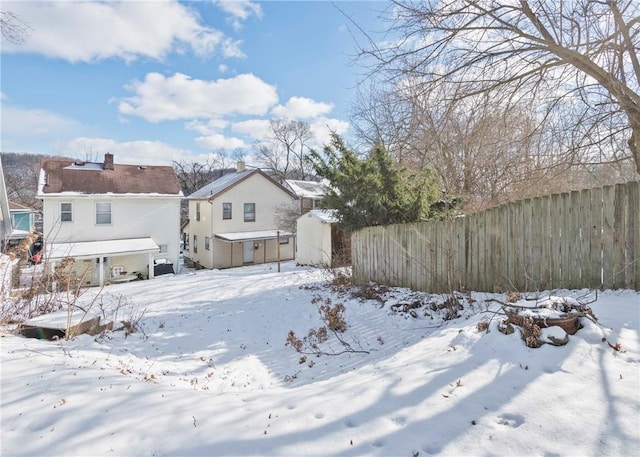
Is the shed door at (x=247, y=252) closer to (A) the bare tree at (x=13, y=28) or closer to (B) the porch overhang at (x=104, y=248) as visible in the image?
(B) the porch overhang at (x=104, y=248)

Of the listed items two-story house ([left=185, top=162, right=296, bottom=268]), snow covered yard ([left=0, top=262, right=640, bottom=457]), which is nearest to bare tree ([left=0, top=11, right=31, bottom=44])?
snow covered yard ([left=0, top=262, right=640, bottom=457])

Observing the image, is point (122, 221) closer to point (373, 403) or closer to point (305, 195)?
point (305, 195)

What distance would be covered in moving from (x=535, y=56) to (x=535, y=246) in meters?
3.14

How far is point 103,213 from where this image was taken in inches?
761

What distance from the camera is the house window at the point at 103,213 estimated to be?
62.8ft

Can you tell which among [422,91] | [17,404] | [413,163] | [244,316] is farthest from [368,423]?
[413,163]

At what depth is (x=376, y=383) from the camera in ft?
10.0

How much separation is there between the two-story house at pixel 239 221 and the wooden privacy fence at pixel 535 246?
55.5 ft

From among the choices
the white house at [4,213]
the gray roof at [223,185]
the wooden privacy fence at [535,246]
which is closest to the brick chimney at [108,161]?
the gray roof at [223,185]

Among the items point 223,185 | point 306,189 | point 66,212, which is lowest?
point 66,212

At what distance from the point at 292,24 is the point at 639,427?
8.42m

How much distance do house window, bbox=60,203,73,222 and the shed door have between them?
10.7m

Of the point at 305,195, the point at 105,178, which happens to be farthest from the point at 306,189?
the point at 105,178

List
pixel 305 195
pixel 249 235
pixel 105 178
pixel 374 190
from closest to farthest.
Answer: pixel 374 190
pixel 105 178
pixel 249 235
pixel 305 195
